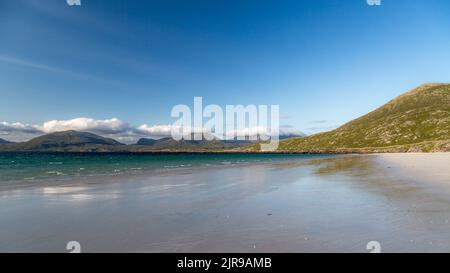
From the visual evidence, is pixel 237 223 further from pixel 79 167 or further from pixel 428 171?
pixel 79 167

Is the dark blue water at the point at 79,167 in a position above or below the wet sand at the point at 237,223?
below

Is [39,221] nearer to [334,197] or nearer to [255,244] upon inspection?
[255,244]

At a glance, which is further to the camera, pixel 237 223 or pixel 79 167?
pixel 79 167

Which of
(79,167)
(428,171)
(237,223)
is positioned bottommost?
(79,167)

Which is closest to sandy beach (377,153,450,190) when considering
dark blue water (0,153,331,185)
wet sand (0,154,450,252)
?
wet sand (0,154,450,252)

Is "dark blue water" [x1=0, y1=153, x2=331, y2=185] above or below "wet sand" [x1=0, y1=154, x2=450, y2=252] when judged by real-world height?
below

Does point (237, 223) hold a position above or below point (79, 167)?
above

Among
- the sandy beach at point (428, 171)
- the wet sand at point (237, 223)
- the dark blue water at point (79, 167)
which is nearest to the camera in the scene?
A: the wet sand at point (237, 223)

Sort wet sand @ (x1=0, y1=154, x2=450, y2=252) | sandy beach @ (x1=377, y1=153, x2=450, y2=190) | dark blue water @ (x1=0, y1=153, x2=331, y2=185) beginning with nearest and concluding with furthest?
wet sand @ (x1=0, y1=154, x2=450, y2=252), sandy beach @ (x1=377, y1=153, x2=450, y2=190), dark blue water @ (x1=0, y1=153, x2=331, y2=185)

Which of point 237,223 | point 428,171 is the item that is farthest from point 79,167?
point 428,171

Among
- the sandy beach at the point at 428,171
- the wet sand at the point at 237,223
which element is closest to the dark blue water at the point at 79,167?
the wet sand at the point at 237,223

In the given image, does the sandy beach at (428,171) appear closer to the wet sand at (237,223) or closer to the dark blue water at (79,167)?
the wet sand at (237,223)

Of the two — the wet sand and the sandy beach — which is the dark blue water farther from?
the sandy beach

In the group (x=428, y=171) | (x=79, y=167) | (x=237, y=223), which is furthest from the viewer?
(x=79, y=167)
